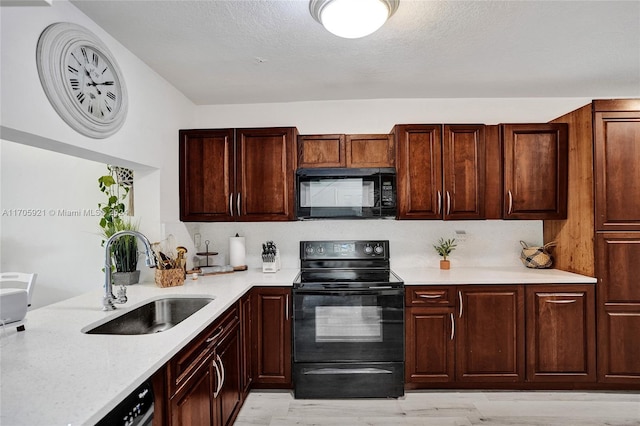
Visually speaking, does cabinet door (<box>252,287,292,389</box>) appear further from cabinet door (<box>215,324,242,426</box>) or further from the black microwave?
the black microwave

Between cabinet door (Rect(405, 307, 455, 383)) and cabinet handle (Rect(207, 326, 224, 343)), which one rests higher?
cabinet handle (Rect(207, 326, 224, 343))

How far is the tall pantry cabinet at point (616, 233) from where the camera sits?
7.97 feet

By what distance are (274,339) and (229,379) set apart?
540 mm

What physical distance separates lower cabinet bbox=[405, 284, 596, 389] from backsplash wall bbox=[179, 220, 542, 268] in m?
0.62

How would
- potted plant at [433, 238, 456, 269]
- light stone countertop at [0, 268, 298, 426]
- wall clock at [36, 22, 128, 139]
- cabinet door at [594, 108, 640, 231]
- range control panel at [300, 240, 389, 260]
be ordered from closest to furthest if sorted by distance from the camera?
light stone countertop at [0, 268, 298, 426]
wall clock at [36, 22, 128, 139]
cabinet door at [594, 108, 640, 231]
potted plant at [433, 238, 456, 269]
range control panel at [300, 240, 389, 260]

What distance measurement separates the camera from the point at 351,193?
2.75 m

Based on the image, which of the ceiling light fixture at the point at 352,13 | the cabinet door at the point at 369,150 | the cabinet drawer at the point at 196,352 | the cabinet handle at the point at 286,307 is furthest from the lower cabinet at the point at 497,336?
the ceiling light fixture at the point at 352,13

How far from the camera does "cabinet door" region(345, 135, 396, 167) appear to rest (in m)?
2.83

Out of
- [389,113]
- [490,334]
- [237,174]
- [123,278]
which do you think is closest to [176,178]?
[237,174]

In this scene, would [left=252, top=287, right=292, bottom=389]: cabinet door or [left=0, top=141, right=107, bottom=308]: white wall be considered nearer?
[left=252, top=287, right=292, bottom=389]: cabinet door

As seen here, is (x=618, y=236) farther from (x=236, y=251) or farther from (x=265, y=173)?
(x=236, y=251)

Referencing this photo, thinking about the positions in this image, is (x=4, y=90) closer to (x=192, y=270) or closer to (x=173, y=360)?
(x=173, y=360)

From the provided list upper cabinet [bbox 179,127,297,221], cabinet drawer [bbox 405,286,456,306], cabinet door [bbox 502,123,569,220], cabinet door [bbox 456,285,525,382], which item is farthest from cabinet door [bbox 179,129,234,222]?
cabinet door [bbox 502,123,569,220]

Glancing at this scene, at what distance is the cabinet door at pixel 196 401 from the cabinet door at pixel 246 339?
0.59 m
